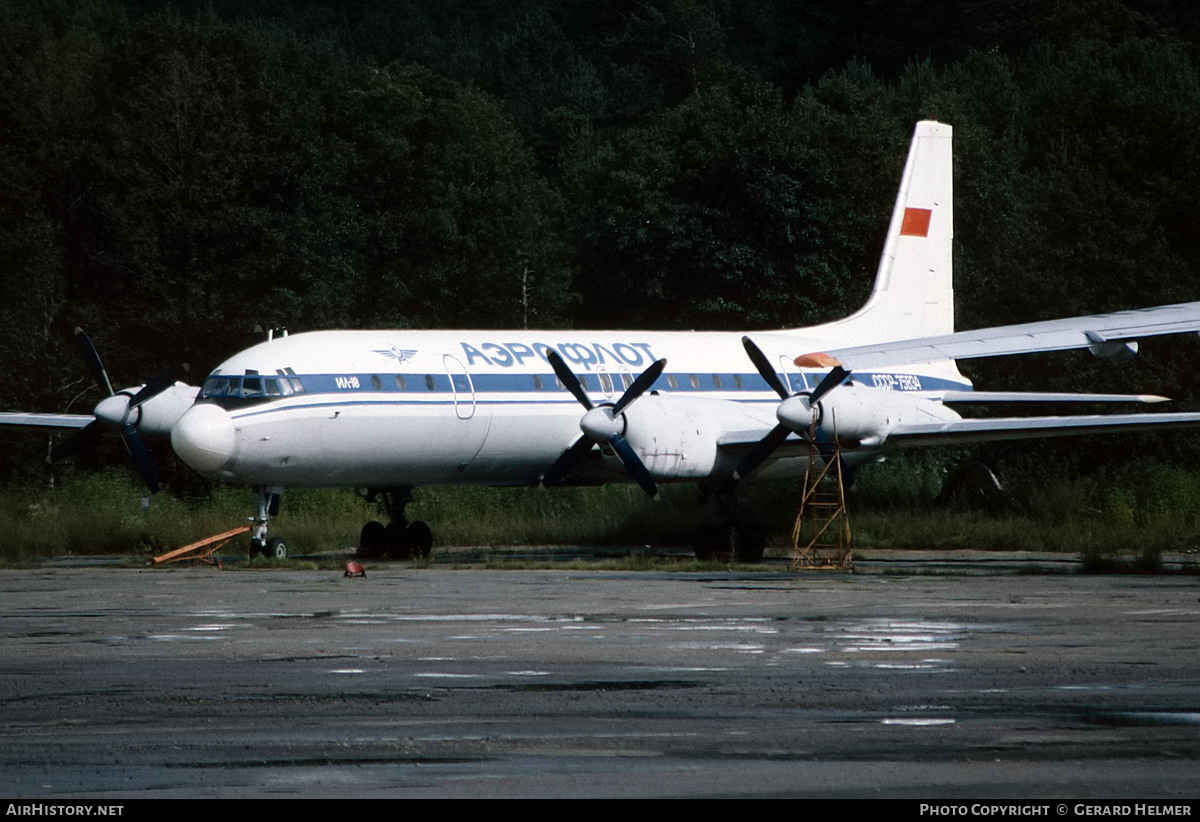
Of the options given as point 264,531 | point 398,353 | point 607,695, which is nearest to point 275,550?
point 264,531

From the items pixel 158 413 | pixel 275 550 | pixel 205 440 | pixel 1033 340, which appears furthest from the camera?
pixel 158 413

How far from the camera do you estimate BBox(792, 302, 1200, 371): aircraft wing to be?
17172mm

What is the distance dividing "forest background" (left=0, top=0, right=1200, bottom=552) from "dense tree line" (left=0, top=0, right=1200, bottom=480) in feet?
0.32

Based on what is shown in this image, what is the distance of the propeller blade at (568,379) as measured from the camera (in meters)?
26.2

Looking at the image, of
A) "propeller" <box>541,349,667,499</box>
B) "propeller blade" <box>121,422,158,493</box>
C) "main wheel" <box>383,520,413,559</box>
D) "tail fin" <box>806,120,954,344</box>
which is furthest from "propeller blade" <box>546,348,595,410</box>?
"tail fin" <box>806,120,954,344</box>

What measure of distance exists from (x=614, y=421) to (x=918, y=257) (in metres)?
11.8

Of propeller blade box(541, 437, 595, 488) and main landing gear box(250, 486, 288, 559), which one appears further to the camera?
propeller blade box(541, 437, 595, 488)

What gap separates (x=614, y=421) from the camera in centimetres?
2578

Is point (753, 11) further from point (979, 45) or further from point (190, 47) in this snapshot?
point (190, 47)

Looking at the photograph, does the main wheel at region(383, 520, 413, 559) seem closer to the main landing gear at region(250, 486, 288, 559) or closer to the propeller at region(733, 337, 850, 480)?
the main landing gear at region(250, 486, 288, 559)

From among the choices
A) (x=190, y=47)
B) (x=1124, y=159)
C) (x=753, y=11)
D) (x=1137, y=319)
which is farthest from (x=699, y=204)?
(x=753, y=11)

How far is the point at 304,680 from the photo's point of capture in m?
11.7

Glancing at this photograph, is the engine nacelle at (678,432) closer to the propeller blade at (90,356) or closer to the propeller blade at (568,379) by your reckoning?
the propeller blade at (568,379)

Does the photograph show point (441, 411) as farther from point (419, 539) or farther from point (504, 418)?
point (419, 539)
